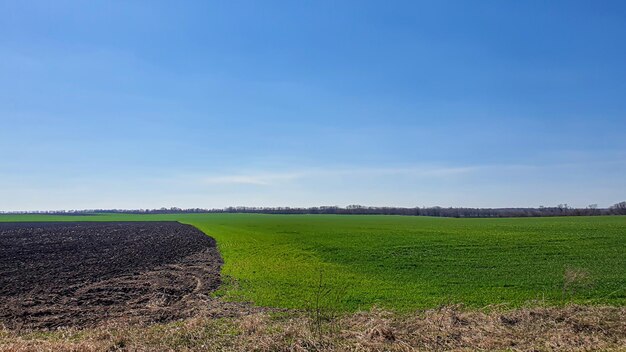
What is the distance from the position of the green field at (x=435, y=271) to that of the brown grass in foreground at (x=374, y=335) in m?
2.95

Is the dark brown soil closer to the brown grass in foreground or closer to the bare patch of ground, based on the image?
the bare patch of ground

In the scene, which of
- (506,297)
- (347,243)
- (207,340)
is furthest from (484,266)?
(207,340)

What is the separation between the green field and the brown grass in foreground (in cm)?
295

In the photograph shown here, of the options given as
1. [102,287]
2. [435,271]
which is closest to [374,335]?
[435,271]

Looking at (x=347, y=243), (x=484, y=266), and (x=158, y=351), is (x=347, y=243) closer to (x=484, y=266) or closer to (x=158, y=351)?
(x=484, y=266)

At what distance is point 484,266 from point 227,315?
1578 cm

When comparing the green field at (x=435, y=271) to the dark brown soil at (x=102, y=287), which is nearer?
the dark brown soil at (x=102, y=287)

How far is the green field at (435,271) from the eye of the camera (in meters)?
16.3

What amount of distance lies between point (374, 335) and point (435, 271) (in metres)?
14.2

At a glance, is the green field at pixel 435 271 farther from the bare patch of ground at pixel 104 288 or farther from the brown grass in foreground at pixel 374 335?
the brown grass in foreground at pixel 374 335

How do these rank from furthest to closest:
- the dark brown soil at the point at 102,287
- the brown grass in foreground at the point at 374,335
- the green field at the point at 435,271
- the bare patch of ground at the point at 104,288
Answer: the green field at the point at 435,271 < the dark brown soil at the point at 102,287 < the bare patch of ground at the point at 104,288 < the brown grass in foreground at the point at 374,335

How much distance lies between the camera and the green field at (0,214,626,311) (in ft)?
53.5

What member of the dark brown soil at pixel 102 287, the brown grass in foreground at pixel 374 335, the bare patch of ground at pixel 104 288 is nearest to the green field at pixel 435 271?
the bare patch of ground at pixel 104 288

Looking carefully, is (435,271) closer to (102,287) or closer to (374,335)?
→ (374,335)
